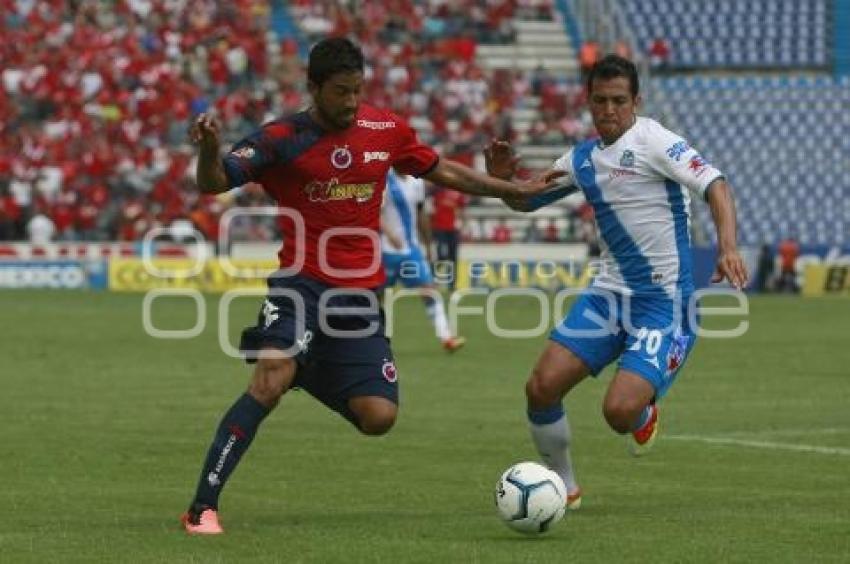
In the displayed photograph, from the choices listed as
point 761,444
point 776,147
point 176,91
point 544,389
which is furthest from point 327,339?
point 776,147

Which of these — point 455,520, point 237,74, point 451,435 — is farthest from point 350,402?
point 237,74

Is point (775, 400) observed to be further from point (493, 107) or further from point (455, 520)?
point (493, 107)

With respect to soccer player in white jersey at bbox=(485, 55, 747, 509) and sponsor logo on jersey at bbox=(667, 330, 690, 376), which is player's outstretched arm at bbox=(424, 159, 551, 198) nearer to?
soccer player in white jersey at bbox=(485, 55, 747, 509)

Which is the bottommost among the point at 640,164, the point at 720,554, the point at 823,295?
the point at 823,295

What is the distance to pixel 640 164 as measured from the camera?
10.8 m

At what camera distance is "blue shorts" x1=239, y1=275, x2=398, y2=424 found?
992 centimetres

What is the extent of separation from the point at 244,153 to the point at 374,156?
2.24 ft

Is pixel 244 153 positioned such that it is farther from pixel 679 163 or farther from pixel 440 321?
pixel 440 321

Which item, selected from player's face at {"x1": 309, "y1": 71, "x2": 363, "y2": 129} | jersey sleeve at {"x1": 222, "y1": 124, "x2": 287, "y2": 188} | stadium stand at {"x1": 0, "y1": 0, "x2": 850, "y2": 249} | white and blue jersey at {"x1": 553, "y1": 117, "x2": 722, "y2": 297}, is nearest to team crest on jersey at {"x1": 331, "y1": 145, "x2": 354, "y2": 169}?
player's face at {"x1": 309, "y1": 71, "x2": 363, "y2": 129}

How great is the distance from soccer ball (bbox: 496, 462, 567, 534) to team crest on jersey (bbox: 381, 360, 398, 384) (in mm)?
949

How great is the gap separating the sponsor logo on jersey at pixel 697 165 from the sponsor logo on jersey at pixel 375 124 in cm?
153

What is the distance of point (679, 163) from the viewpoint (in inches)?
418

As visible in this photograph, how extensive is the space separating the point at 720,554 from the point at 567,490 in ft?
6.22

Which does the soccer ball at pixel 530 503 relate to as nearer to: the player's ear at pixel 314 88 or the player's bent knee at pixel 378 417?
the player's bent knee at pixel 378 417
